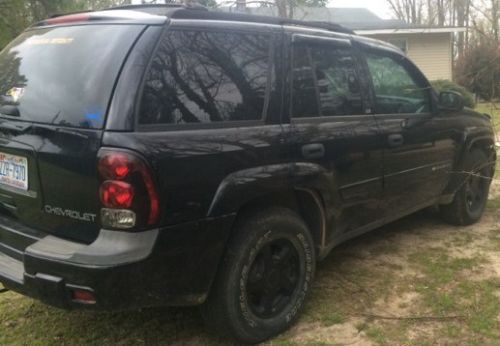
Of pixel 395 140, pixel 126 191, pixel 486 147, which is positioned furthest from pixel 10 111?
pixel 486 147

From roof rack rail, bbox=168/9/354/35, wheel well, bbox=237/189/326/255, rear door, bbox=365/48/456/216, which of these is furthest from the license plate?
rear door, bbox=365/48/456/216

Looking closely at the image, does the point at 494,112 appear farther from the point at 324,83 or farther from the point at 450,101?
the point at 324,83

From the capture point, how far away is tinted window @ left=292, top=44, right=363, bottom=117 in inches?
132

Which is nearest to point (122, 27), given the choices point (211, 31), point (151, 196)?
point (211, 31)

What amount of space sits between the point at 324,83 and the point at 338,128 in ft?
1.07

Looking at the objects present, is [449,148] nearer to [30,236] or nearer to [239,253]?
[239,253]

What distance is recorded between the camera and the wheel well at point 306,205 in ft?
10.5

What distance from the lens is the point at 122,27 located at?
2676 mm

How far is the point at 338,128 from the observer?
11.6 ft

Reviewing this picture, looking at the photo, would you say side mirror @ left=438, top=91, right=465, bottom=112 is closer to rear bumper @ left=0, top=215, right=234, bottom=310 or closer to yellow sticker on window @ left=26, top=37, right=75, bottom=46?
rear bumper @ left=0, top=215, right=234, bottom=310

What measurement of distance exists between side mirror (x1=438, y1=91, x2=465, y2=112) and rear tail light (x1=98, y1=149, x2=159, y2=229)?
3234 millimetres

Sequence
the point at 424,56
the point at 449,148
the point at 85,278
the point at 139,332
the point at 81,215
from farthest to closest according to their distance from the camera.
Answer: the point at 424,56
the point at 449,148
the point at 139,332
the point at 81,215
the point at 85,278

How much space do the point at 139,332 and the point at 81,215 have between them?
3.51 feet

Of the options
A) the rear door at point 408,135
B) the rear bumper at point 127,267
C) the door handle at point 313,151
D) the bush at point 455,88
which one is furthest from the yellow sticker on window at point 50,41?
the bush at point 455,88
